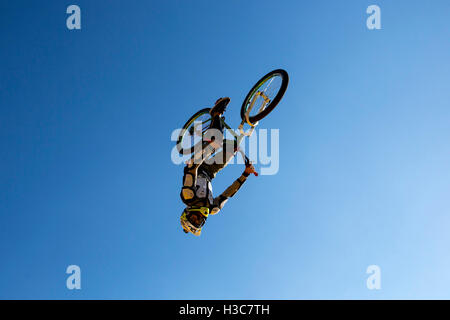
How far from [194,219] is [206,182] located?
1483mm

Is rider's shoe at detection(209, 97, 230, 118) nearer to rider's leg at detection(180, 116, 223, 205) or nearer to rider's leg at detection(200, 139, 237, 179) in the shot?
rider's leg at detection(180, 116, 223, 205)

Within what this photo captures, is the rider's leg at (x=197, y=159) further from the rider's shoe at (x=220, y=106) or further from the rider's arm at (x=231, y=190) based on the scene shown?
the rider's arm at (x=231, y=190)

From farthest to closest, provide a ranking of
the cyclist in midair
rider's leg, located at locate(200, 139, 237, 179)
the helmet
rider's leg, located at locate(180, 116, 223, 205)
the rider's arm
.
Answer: the rider's arm, rider's leg, located at locate(200, 139, 237, 179), the helmet, the cyclist in midair, rider's leg, located at locate(180, 116, 223, 205)

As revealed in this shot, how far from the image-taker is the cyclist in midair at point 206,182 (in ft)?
36.8

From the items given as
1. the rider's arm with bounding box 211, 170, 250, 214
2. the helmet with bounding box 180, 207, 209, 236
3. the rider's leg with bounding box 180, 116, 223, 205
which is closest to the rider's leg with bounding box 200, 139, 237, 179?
the rider's leg with bounding box 180, 116, 223, 205

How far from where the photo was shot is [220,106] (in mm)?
11539

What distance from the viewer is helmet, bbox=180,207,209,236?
11.4 meters

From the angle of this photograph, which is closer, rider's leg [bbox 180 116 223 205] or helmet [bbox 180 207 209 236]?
rider's leg [bbox 180 116 223 205]

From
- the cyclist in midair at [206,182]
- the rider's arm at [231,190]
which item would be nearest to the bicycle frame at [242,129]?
the cyclist in midair at [206,182]

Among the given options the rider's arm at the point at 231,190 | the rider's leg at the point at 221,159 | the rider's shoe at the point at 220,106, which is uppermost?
the rider's shoe at the point at 220,106

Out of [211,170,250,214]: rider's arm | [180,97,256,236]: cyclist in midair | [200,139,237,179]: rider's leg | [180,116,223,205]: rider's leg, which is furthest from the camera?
[211,170,250,214]: rider's arm
